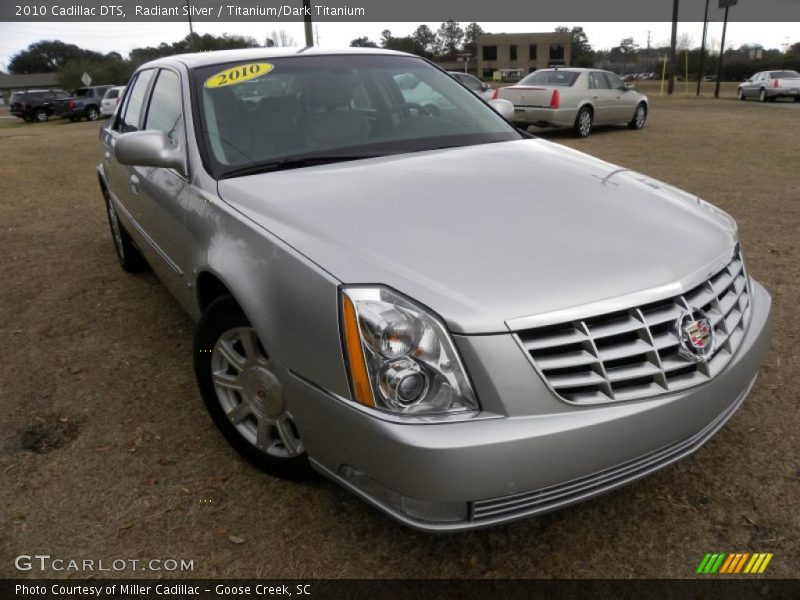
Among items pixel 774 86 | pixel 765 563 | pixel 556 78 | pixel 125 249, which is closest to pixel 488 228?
pixel 765 563

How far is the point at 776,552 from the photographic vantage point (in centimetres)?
210

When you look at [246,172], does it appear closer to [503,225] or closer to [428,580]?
[503,225]

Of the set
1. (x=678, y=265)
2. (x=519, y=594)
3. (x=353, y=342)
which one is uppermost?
(x=678, y=265)

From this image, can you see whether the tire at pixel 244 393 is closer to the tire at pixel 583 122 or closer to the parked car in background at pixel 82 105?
the tire at pixel 583 122

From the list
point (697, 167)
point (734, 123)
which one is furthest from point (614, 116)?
point (697, 167)

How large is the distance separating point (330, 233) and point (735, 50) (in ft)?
263

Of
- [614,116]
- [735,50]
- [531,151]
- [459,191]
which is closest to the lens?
[459,191]

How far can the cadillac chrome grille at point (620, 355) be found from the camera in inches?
69.1

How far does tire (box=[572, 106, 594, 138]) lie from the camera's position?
13430 mm

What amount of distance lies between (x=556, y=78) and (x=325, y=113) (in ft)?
39.0

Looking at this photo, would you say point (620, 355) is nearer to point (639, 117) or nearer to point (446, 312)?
point (446, 312)

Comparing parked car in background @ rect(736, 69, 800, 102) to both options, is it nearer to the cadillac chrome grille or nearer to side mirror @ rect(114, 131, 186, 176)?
the cadillac chrome grille

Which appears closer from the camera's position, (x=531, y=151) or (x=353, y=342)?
(x=353, y=342)

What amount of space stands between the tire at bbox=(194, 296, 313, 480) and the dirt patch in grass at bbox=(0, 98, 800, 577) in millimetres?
Result: 142
